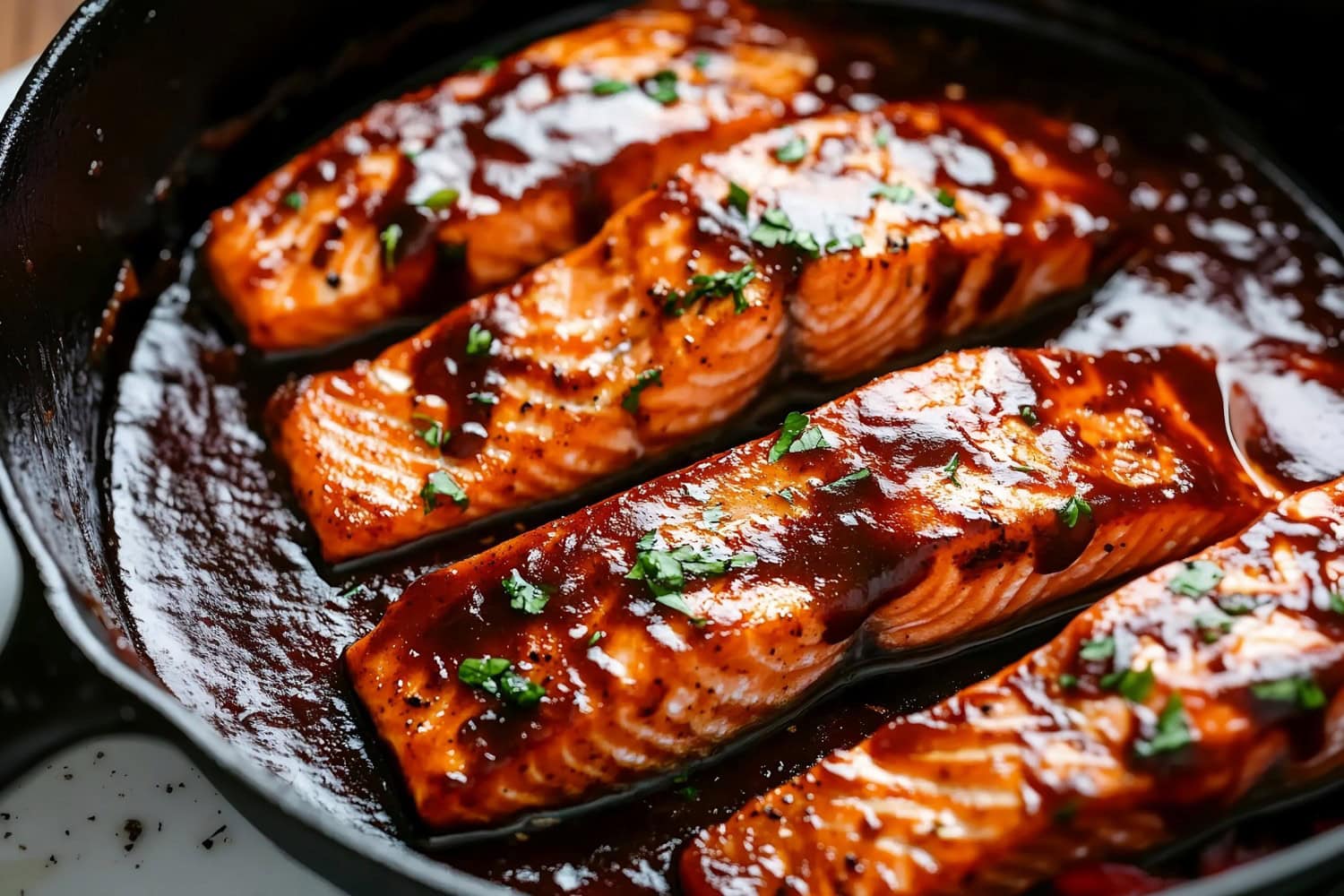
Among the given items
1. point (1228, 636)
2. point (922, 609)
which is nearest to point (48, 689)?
point (922, 609)

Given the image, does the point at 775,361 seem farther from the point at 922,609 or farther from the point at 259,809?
the point at 259,809

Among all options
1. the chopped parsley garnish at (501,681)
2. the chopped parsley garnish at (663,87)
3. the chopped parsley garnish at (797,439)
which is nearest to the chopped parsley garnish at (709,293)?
the chopped parsley garnish at (797,439)

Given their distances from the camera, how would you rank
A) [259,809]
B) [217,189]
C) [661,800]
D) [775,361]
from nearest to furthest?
[259,809] → [661,800] → [775,361] → [217,189]

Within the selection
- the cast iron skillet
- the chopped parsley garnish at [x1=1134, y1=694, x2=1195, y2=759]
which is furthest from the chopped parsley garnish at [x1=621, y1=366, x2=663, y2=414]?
the chopped parsley garnish at [x1=1134, y1=694, x2=1195, y2=759]

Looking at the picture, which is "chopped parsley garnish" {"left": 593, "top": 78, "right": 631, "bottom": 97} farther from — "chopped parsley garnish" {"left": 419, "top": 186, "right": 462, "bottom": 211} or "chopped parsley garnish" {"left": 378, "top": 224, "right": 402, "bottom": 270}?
"chopped parsley garnish" {"left": 378, "top": 224, "right": 402, "bottom": 270}

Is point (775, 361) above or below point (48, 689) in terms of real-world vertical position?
above

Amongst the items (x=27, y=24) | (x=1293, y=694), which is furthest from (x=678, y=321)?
(x=27, y=24)

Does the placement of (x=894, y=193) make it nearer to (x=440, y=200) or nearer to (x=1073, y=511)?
(x=1073, y=511)

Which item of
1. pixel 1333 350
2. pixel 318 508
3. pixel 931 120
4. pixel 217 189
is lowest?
pixel 318 508
